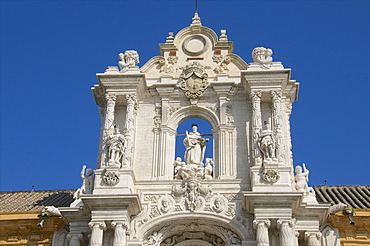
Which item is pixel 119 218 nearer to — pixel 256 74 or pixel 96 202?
pixel 96 202

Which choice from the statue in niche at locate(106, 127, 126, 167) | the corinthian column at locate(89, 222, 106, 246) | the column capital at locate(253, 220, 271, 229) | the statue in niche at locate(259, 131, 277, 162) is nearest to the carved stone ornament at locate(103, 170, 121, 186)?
the statue in niche at locate(106, 127, 126, 167)

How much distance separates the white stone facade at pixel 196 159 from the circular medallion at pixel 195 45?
0.04m

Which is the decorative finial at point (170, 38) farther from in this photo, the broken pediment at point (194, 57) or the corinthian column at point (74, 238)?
the corinthian column at point (74, 238)

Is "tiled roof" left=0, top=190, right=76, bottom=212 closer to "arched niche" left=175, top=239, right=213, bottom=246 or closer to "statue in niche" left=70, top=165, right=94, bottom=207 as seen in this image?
"statue in niche" left=70, top=165, right=94, bottom=207

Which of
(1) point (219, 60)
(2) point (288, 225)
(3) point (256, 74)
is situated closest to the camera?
(2) point (288, 225)

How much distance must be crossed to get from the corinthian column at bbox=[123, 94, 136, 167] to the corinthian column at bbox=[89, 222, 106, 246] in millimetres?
2547

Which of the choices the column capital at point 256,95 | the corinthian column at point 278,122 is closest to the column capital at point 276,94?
the corinthian column at point 278,122

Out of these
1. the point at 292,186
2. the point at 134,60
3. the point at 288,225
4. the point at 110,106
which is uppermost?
the point at 134,60

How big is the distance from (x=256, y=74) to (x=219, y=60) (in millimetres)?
2278

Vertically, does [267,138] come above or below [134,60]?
below

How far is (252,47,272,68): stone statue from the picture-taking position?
90.5 ft

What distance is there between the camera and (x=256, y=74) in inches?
1064

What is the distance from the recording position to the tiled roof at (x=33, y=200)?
93.8 ft

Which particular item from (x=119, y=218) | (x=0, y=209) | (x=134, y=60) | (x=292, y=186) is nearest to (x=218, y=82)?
(x=134, y=60)
